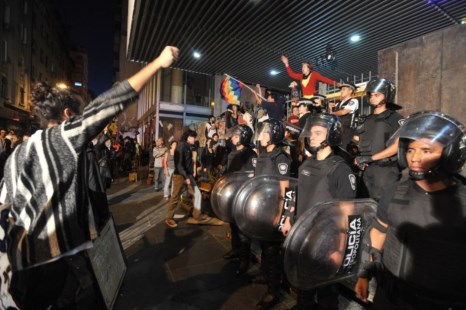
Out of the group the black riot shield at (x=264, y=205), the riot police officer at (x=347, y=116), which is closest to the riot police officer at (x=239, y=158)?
the black riot shield at (x=264, y=205)

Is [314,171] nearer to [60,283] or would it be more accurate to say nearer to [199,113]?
[60,283]

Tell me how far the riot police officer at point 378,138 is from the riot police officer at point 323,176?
0.74 metres

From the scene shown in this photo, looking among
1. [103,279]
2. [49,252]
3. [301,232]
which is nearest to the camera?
[49,252]

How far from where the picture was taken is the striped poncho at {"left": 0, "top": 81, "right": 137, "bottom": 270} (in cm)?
152

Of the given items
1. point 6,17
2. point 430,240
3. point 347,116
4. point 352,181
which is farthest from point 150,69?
point 6,17

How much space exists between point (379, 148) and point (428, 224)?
210 cm

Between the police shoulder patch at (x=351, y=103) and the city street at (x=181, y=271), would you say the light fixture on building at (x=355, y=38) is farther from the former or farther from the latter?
the city street at (x=181, y=271)

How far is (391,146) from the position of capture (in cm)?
321

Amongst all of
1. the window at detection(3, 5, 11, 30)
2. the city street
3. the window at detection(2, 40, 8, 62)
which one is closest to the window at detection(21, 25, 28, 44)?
the window at detection(3, 5, 11, 30)

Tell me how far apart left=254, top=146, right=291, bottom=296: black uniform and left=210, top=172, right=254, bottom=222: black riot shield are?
0.83 m

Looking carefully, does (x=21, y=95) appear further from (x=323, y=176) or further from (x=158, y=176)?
(x=323, y=176)

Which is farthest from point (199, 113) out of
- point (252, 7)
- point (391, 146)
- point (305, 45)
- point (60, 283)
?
point (60, 283)

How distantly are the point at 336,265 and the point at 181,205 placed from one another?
644cm

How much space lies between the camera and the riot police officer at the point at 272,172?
11.6ft
